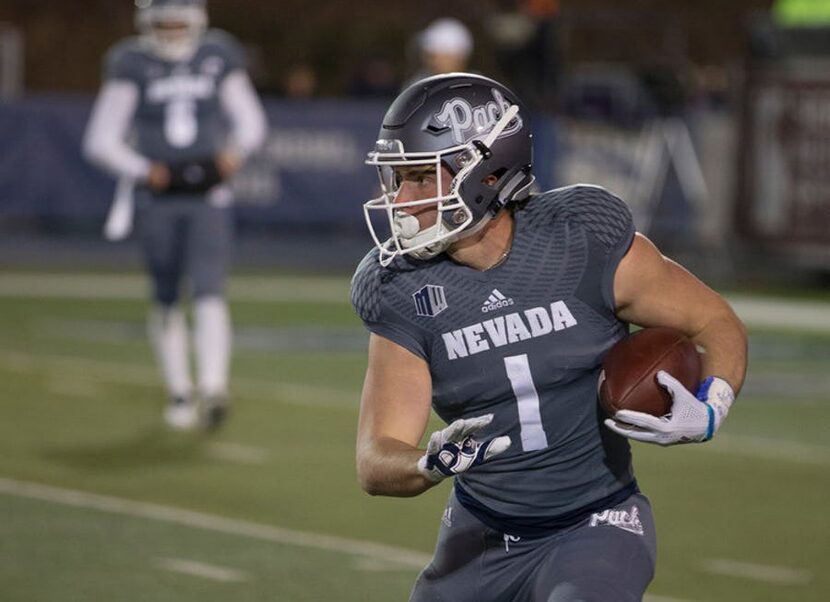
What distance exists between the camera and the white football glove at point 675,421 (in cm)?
380

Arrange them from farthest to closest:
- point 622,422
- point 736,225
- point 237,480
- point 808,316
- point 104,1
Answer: point 104,1 < point 736,225 < point 808,316 < point 237,480 < point 622,422

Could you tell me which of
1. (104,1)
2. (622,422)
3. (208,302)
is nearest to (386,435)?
(622,422)

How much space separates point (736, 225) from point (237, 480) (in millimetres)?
8701

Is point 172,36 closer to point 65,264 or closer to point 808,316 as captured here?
point 808,316

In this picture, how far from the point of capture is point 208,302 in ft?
28.4

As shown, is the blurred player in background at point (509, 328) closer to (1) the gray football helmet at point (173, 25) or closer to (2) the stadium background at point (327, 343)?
(2) the stadium background at point (327, 343)

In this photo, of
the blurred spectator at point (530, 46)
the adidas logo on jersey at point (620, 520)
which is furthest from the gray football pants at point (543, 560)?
the blurred spectator at point (530, 46)

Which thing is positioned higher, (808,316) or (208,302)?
(208,302)

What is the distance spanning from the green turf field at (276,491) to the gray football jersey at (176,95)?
1.29 meters

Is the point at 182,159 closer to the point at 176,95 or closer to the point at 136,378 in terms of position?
the point at 176,95

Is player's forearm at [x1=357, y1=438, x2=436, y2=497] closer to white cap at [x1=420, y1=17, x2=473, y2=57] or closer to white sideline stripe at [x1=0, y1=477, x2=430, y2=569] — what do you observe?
white sideline stripe at [x1=0, y1=477, x2=430, y2=569]

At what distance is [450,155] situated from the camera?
3.95m

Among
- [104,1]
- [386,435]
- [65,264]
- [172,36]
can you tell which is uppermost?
[386,435]

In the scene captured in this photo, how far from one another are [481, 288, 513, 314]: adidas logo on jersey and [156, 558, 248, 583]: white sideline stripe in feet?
7.58
